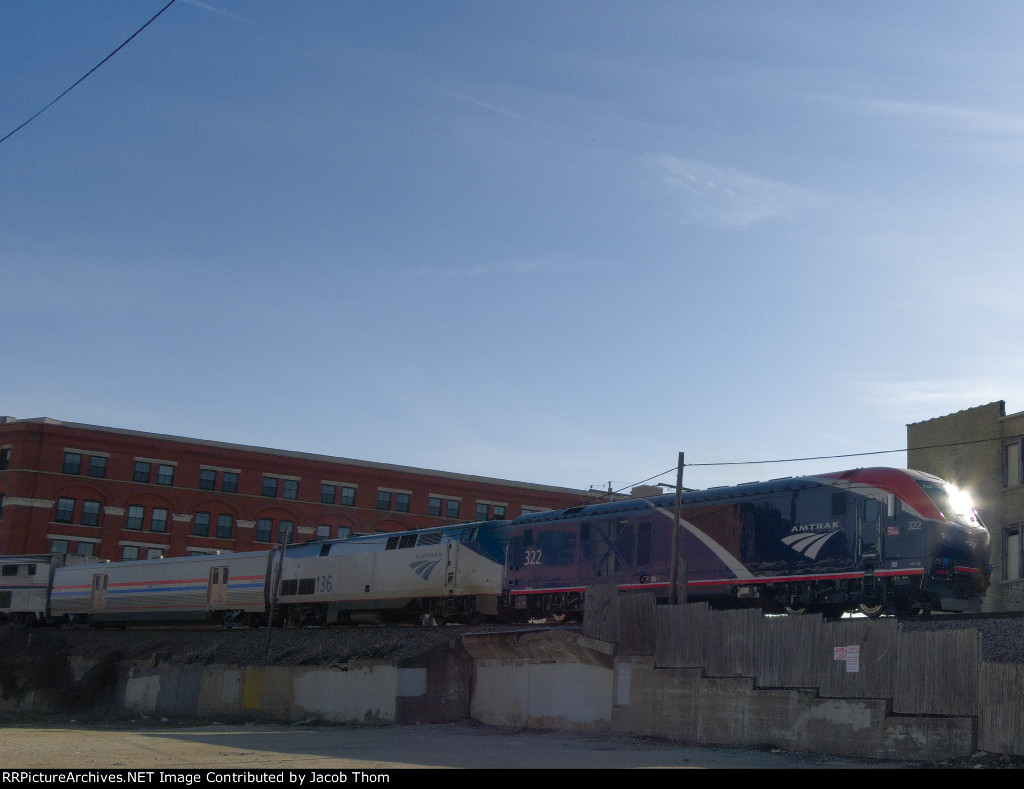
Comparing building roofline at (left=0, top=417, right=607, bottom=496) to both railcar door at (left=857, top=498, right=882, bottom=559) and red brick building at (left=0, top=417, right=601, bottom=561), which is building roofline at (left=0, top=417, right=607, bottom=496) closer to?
red brick building at (left=0, top=417, right=601, bottom=561)

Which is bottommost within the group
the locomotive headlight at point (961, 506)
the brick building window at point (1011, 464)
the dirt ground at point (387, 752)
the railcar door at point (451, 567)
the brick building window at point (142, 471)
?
the dirt ground at point (387, 752)

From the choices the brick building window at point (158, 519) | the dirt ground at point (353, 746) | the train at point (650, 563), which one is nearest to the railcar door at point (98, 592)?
the train at point (650, 563)

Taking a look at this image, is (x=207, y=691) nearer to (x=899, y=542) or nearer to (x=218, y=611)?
(x=218, y=611)

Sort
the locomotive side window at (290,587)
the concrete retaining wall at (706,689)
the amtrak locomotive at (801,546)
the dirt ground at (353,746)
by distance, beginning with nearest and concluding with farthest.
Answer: the concrete retaining wall at (706,689) → the dirt ground at (353,746) → the amtrak locomotive at (801,546) → the locomotive side window at (290,587)

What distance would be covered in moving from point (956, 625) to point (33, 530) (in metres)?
62.3

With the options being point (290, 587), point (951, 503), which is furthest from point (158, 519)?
point (951, 503)

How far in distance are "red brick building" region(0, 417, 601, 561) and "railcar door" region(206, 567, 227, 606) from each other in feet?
79.1

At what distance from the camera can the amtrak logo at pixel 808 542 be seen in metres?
26.5

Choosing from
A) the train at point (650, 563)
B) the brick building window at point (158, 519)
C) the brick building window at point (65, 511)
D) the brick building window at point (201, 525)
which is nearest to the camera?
the train at point (650, 563)

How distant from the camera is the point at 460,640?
3177 centimetres

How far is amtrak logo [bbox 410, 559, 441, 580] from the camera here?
125 feet

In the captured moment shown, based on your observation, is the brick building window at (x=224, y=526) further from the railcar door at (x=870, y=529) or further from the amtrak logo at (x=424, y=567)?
the railcar door at (x=870, y=529)

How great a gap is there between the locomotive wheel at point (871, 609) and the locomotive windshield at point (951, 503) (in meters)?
2.65
